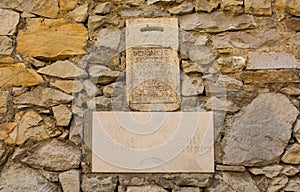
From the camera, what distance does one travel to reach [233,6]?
2061mm

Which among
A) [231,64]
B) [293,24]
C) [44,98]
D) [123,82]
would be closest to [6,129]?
[44,98]

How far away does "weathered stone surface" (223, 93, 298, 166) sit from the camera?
6.43ft

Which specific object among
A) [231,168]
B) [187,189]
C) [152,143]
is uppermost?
[152,143]

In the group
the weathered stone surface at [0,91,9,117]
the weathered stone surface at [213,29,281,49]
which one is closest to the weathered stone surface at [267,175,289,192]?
the weathered stone surface at [213,29,281,49]

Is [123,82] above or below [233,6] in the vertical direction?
below

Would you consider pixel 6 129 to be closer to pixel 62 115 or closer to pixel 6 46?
pixel 62 115

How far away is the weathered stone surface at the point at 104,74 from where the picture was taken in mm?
2006

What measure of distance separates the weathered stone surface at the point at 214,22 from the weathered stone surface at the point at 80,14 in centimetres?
51

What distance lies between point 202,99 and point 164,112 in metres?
0.21

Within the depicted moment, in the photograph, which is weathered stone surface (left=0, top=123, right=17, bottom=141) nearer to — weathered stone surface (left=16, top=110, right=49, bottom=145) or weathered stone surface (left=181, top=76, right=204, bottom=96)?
weathered stone surface (left=16, top=110, right=49, bottom=145)

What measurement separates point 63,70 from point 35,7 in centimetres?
38

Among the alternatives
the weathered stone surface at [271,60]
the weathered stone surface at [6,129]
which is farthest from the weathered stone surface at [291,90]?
the weathered stone surface at [6,129]

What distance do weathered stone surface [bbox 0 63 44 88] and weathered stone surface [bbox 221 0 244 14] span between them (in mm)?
1040

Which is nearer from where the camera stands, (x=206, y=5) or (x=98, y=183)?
(x=98, y=183)
